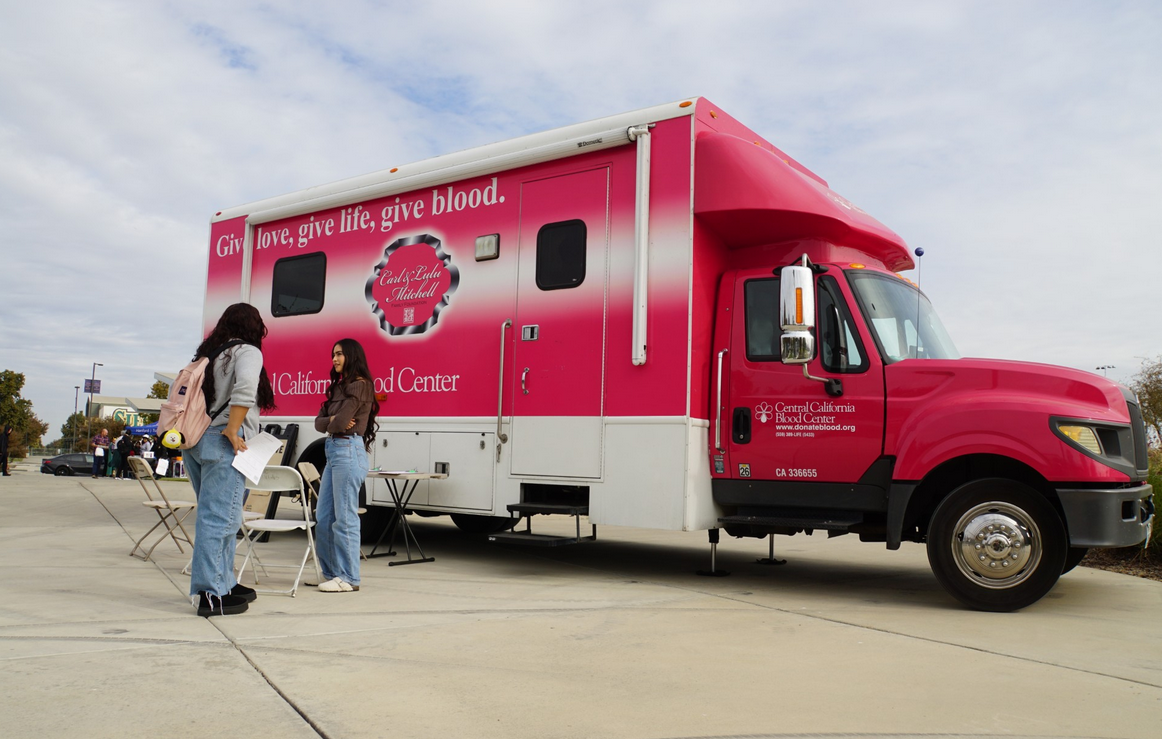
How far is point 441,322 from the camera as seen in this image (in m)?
8.09

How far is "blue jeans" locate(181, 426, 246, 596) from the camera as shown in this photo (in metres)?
5.30

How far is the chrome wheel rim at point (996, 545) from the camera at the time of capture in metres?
5.73

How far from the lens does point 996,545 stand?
580cm

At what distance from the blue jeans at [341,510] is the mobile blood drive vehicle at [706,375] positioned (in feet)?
4.19

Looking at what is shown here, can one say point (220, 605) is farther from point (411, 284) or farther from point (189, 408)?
point (411, 284)

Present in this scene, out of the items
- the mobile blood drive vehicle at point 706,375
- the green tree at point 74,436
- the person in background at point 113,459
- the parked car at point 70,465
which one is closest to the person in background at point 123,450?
the person in background at point 113,459

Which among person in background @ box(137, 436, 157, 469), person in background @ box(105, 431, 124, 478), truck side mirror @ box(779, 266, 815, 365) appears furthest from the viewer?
person in background @ box(137, 436, 157, 469)

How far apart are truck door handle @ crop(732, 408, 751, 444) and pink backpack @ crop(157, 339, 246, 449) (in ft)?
11.3

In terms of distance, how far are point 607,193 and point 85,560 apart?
534 centimetres

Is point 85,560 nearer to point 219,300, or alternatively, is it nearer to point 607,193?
point 219,300

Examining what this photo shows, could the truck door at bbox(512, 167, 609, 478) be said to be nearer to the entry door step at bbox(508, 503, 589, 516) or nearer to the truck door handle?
the entry door step at bbox(508, 503, 589, 516)

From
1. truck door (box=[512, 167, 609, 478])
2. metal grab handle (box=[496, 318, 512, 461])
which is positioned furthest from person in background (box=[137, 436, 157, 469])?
truck door (box=[512, 167, 609, 478])

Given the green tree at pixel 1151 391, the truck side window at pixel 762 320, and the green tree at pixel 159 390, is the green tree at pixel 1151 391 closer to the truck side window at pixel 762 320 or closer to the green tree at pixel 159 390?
the truck side window at pixel 762 320

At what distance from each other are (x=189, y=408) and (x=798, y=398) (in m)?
3.99
